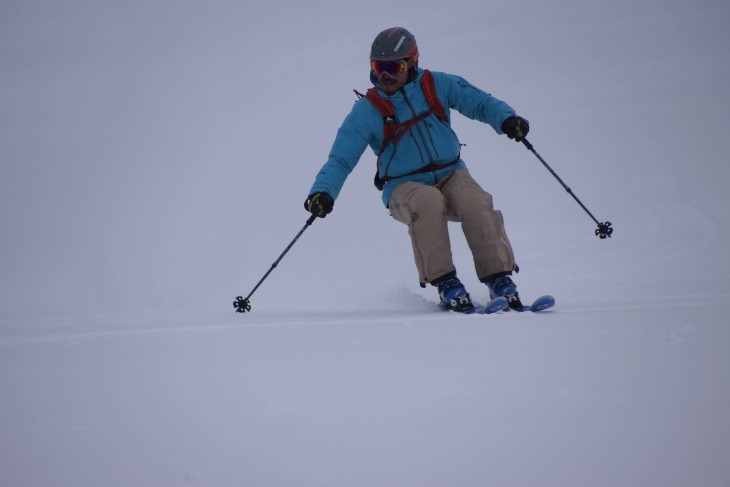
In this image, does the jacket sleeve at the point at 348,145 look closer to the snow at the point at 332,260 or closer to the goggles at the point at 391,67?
the goggles at the point at 391,67

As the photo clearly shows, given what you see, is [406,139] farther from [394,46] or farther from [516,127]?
[516,127]

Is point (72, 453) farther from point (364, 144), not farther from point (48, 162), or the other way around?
point (48, 162)

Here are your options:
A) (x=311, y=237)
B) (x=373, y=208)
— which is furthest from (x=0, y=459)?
(x=373, y=208)

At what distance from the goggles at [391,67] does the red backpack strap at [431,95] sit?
7.1 inches

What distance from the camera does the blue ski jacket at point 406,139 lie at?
152 inches

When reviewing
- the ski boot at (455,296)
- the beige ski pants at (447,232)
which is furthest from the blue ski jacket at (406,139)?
the ski boot at (455,296)

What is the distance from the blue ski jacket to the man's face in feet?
0.13

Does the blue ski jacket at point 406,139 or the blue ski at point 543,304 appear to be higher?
the blue ski jacket at point 406,139

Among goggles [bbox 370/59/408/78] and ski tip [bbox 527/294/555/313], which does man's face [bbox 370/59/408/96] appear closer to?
goggles [bbox 370/59/408/78]

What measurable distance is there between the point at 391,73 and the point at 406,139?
1.20 ft

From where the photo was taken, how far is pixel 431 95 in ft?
12.7

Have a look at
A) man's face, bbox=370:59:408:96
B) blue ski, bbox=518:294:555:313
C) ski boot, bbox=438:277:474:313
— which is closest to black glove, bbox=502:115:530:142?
man's face, bbox=370:59:408:96

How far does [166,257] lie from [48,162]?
415 cm

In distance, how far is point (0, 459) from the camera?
1495 mm
